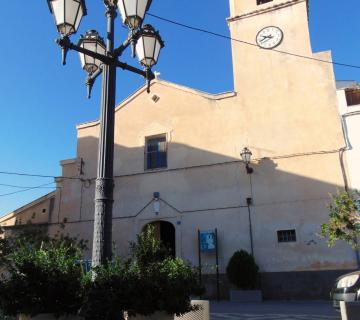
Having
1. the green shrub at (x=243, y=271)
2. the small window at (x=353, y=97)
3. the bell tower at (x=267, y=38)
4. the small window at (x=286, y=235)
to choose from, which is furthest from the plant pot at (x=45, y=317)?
the bell tower at (x=267, y=38)

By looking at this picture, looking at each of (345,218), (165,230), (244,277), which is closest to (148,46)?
(345,218)

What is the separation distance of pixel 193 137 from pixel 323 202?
6.14 meters

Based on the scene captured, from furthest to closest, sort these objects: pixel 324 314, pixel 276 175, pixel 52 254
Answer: pixel 276 175 → pixel 324 314 → pixel 52 254

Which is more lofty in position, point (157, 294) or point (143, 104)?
point (143, 104)

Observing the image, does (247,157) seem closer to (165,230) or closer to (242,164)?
(242,164)

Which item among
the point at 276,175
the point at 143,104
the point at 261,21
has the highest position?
the point at 261,21

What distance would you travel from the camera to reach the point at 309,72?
17.1 meters

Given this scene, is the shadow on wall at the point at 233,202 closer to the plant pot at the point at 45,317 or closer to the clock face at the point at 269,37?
the clock face at the point at 269,37

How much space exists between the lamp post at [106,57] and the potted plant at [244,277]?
33.5 ft

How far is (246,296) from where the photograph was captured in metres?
14.8

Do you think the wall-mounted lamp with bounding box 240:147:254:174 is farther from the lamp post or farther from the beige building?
the lamp post

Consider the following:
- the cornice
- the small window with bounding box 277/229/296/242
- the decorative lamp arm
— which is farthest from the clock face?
the decorative lamp arm

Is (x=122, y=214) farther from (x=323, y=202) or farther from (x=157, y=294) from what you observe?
(x=157, y=294)

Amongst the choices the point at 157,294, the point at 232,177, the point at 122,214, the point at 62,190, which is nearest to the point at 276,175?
the point at 232,177
